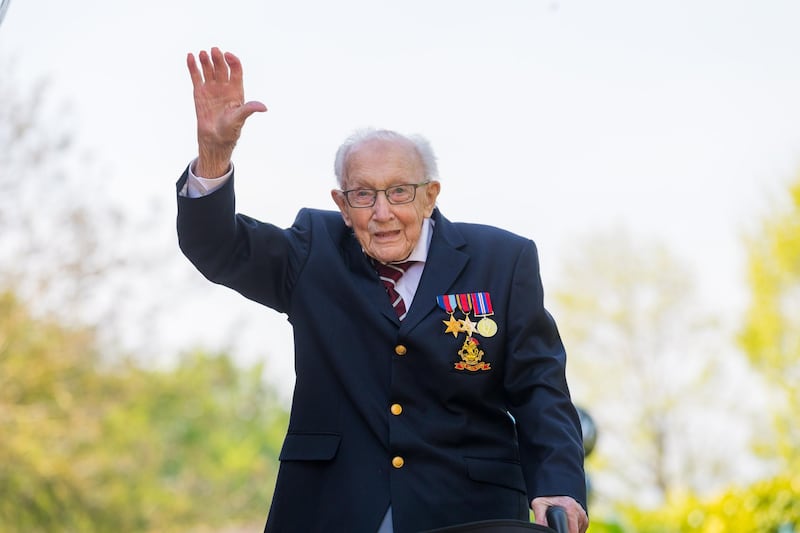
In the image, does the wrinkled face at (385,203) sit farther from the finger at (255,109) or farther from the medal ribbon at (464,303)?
the finger at (255,109)

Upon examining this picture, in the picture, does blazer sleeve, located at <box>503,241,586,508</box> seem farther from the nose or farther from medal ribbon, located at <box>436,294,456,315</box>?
the nose

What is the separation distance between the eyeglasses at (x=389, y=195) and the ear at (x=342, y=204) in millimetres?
45

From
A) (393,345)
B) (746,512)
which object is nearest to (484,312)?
(393,345)

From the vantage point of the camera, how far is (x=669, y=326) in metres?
25.4

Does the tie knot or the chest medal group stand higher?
the tie knot

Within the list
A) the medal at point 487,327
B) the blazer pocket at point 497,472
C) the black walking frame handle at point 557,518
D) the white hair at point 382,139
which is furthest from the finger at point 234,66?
the black walking frame handle at point 557,518

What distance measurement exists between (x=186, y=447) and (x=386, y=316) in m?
18.0

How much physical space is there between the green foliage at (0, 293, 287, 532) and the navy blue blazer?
10.3 metres

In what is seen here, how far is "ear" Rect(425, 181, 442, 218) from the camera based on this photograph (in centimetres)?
290

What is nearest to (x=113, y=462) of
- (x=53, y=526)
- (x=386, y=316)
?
(x=53, y=526)

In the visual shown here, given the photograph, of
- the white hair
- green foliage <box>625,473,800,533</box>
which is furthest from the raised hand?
green foliage <box>625,473,800,533</box>

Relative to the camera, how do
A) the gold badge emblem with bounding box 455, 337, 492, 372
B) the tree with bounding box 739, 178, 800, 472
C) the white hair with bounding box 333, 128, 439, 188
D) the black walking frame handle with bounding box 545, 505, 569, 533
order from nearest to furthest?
1. the black walking frame handle with bounding box 545, 505, 569, 533
2. the gold badge emblem with bounding box 455, 337, 492, 372
3. the white hair with bounding box 333, 128, 439, 188
4. the tree with bounding box 739, 178, 800, 472

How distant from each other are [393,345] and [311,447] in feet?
1.05

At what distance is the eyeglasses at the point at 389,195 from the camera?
9.23 feet
